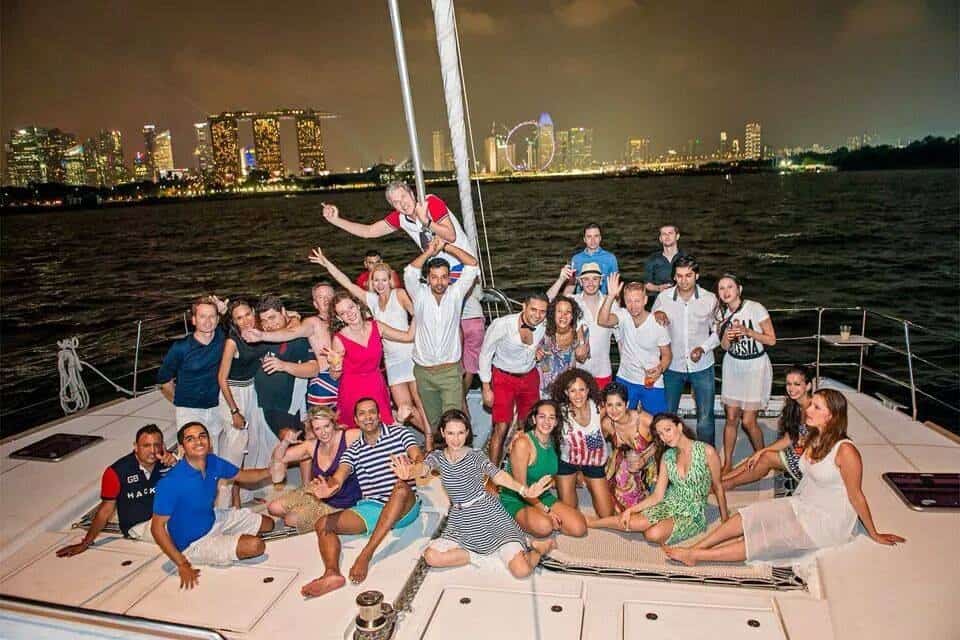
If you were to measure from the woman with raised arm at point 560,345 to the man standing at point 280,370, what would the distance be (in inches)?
67.6

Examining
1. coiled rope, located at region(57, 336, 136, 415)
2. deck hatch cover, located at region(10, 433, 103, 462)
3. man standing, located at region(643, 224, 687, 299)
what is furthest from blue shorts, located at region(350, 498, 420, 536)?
coiled rope, located at region(57, 336, 136, 415)

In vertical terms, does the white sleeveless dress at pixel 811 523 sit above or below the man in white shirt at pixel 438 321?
below

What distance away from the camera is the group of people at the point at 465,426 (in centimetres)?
398

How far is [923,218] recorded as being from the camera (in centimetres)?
4984

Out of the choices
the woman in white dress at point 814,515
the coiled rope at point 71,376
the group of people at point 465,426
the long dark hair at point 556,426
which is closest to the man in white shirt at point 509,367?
the group of people at point 465,426

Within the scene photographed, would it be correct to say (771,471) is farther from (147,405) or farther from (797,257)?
(797,257)

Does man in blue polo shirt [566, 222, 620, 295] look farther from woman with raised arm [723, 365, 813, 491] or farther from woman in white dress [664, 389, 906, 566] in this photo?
woman in white dress [664, 389, 906, 566]

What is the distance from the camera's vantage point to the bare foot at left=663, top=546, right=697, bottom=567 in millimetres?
3914

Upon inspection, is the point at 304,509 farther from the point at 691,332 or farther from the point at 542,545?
the point at 691,332

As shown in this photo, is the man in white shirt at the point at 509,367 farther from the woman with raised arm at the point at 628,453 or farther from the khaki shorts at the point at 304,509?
the khaki shorts at the point at 304,509

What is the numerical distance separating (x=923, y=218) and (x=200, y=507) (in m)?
58.3

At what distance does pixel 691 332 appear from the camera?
5051mm

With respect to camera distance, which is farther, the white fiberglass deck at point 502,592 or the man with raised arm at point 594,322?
the man with raised arm at point 594,322

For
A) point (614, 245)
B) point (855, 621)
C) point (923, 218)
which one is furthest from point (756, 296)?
point (923, 218)
